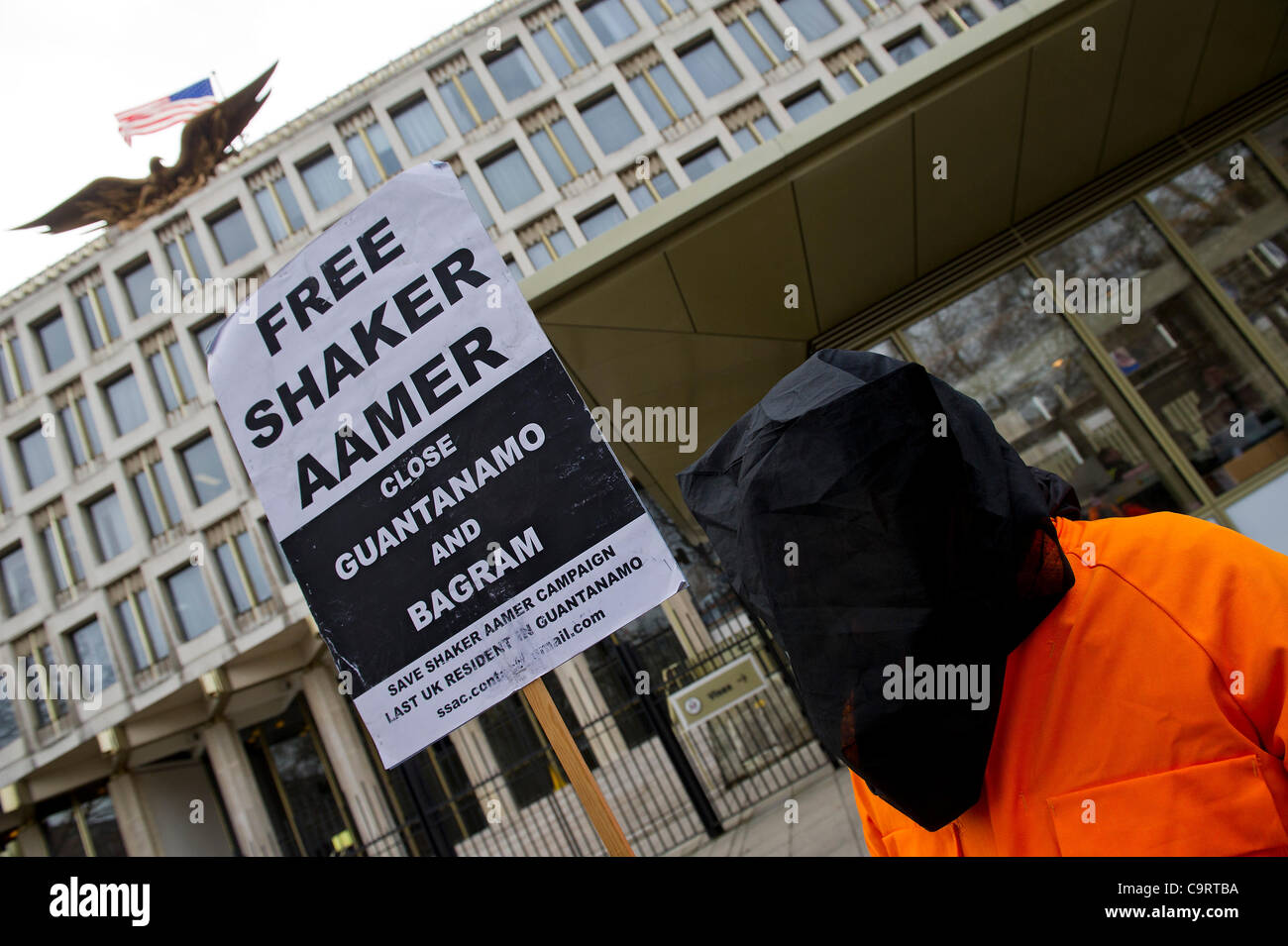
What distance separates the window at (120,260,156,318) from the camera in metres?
25.7

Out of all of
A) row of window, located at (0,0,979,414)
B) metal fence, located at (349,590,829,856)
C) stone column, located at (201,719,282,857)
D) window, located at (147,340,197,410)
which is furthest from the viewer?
row of window, located at (0,0,979,414)

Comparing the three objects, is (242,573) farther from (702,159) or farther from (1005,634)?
(1005,634)

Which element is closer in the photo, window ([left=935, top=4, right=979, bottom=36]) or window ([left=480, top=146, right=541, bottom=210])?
window ([left=480, top=146, right=541, bottom=210])

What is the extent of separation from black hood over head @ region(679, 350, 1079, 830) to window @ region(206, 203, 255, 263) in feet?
95.7

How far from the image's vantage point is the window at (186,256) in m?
26.0

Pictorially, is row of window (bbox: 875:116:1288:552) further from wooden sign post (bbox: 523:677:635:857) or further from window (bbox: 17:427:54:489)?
window (bbox: 17:427:54:489)

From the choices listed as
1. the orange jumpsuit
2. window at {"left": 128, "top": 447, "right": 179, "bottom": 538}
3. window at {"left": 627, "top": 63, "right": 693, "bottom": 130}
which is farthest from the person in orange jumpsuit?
window at {"left": 627, "top": 63, "right": 693, "bottom": 130}

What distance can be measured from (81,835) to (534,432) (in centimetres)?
2791

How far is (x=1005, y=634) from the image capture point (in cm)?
143

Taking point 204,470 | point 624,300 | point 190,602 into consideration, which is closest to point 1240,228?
point 624,300

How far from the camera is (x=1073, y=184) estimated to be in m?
6.73

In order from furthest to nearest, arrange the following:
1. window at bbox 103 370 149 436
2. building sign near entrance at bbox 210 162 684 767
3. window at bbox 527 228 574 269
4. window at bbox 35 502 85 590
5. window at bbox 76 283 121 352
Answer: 1. window at bbox 527 228 574 269
2. window at bbox 76 283 121 352
3. window at bbox 103 370 149 436
4. window at bbox 35 502 85 590
5. building sign near entrance at bbox 210 162 684 767

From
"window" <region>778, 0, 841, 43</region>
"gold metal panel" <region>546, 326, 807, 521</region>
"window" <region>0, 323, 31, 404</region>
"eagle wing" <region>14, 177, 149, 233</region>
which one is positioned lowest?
"gold metal panel" <region>546, 326, 807, 521</region>
